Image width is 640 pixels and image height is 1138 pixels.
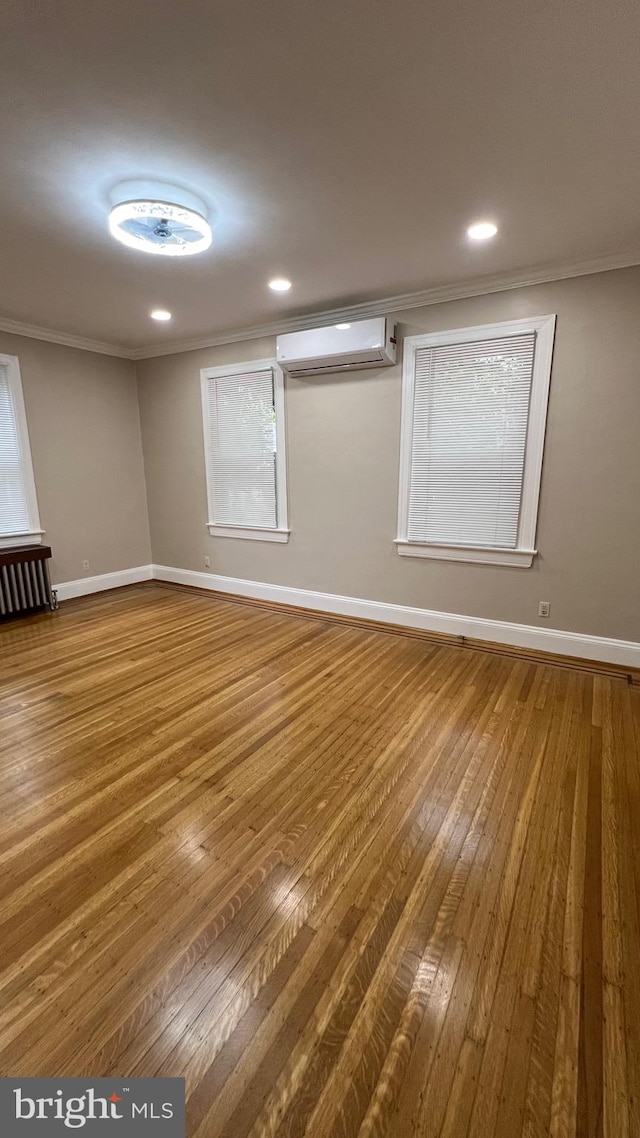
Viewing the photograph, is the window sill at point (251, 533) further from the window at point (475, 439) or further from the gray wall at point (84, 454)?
the window at point (475, 439)

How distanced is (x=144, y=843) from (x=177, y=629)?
2.49 metres

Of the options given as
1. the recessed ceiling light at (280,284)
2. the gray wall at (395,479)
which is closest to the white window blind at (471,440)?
the gray wall at (395,479)

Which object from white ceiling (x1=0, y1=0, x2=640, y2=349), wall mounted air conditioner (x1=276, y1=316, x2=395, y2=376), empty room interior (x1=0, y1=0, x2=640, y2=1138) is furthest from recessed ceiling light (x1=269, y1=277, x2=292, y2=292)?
wall mounted air conditioner (x1=276, y1=316, x2=395, y2=376)

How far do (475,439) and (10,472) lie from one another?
14.5 feet

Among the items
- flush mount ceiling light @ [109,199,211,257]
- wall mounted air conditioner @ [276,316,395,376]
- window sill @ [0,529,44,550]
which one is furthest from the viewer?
window sill @ [0,529,44,550]

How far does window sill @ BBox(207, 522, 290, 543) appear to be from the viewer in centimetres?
473

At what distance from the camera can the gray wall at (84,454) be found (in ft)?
15.0

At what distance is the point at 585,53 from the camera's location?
1.48m

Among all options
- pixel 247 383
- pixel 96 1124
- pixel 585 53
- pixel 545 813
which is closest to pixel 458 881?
pixel 545 813

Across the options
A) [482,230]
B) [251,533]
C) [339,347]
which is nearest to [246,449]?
[251,533]

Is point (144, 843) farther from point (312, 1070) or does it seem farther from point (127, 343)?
point (127, 343)

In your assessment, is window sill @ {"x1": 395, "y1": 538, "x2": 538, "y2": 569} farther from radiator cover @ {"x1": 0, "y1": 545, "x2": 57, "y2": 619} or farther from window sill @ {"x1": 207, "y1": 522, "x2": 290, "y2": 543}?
radiator cover @ {"x1": 0, "y1": 545, "x2": 57, "y2": 619}

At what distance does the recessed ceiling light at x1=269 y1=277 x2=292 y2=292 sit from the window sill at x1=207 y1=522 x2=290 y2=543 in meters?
2.14

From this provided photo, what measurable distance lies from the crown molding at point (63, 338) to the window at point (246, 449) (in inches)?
44.8
